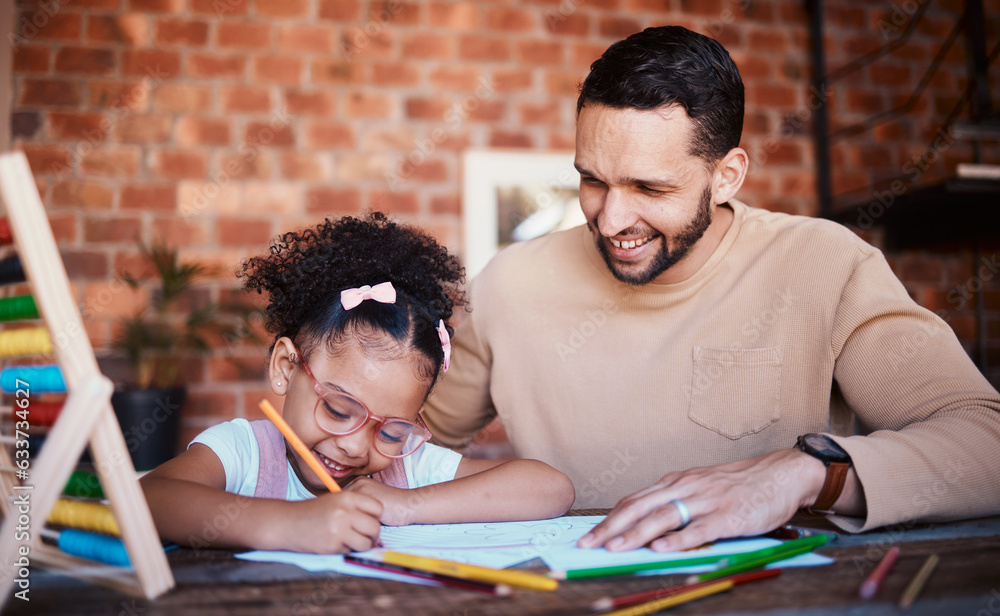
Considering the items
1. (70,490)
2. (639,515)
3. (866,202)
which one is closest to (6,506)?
(70,490)

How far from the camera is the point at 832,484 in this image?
1.06 metres

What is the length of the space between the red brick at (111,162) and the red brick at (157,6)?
0.56 m

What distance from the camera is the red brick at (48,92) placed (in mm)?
2814

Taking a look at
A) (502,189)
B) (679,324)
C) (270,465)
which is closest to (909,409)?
(679,324)

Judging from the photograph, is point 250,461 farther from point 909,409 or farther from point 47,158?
point 47,158

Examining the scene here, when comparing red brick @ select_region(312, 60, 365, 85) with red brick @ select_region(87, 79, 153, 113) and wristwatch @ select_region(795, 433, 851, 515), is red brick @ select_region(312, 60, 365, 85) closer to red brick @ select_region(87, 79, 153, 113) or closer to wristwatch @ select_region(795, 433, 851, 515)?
red brick @ select_region(87, 79, 153, 113)

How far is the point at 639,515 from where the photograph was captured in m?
0.95

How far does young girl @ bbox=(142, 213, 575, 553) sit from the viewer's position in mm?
927

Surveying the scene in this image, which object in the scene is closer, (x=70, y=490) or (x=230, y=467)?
(x=70, y=490)

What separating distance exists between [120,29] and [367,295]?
2288 mm

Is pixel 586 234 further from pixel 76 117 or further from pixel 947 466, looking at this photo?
pixel 76 117

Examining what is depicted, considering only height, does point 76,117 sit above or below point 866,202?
above

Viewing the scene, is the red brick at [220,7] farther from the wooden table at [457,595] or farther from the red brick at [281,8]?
the wooden table at [457,595]

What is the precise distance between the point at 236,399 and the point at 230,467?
1.90 metres
